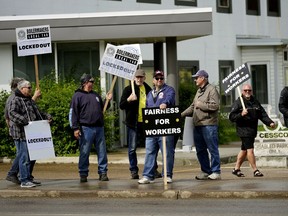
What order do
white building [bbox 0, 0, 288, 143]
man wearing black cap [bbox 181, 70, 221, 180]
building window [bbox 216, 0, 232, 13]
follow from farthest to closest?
building window [bbox 216, 0, 232, 13] < white building [bbox 0, 0, 288, 143] < man wearing black cap [bbox 181, 70, 221, 180]

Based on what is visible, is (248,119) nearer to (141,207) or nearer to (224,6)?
(141,207)

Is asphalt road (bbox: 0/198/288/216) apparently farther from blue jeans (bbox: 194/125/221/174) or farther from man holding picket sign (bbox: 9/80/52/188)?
blue jeans (bbox: 194/125/221/174)

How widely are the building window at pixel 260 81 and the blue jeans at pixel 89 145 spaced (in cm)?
2248

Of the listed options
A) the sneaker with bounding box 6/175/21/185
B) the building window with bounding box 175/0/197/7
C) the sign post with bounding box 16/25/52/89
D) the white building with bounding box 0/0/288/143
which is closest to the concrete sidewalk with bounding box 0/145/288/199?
the sneaker with bounding box 6/175/21/185

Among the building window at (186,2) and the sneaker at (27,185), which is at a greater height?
the building window at (186,2)

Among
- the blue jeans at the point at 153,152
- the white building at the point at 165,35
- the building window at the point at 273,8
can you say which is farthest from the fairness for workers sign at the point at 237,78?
the building window at the point at 273,8

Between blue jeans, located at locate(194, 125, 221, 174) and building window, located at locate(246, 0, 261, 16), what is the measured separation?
874 inches

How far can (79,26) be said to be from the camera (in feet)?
76.9

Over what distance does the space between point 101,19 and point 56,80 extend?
207 cm

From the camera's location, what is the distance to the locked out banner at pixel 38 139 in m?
16.1

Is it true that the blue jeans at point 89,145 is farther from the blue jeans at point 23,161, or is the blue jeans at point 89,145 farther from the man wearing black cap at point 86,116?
the blue jeans at point 23,161

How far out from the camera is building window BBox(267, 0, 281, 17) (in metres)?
39.9

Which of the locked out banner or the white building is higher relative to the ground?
the white building

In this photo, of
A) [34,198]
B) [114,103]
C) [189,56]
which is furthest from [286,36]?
[34,198]
